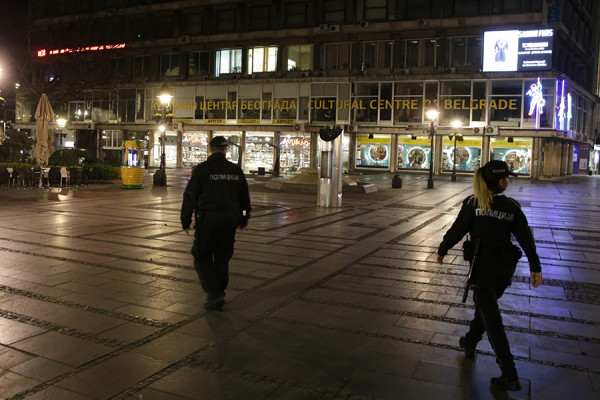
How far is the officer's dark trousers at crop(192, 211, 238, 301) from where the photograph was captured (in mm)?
5523

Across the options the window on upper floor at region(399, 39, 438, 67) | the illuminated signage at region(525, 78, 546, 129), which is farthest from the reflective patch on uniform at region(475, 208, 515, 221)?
the window on upper floor at region(399, 39, 438, 67)

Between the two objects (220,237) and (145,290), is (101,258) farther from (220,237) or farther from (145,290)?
(220,237)

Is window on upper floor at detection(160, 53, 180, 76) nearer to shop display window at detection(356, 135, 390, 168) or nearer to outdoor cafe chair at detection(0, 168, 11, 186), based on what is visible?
shop display window at detection(356, 135, 390, 168)

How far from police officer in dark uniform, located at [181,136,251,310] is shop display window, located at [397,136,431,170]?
137ft

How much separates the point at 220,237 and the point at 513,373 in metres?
3.03

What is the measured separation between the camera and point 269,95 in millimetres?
49344

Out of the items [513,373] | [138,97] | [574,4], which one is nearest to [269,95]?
[138,97]

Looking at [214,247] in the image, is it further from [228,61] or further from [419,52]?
[228,61]

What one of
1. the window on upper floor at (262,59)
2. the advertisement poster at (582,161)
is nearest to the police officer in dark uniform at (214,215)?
the window on upper floor at (262,59)

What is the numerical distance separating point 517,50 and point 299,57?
18.2m

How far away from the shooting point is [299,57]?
158ft

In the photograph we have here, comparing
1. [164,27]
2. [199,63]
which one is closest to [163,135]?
[199,63]

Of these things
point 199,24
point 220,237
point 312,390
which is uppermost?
point 199,24

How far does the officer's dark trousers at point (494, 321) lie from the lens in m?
4.03
